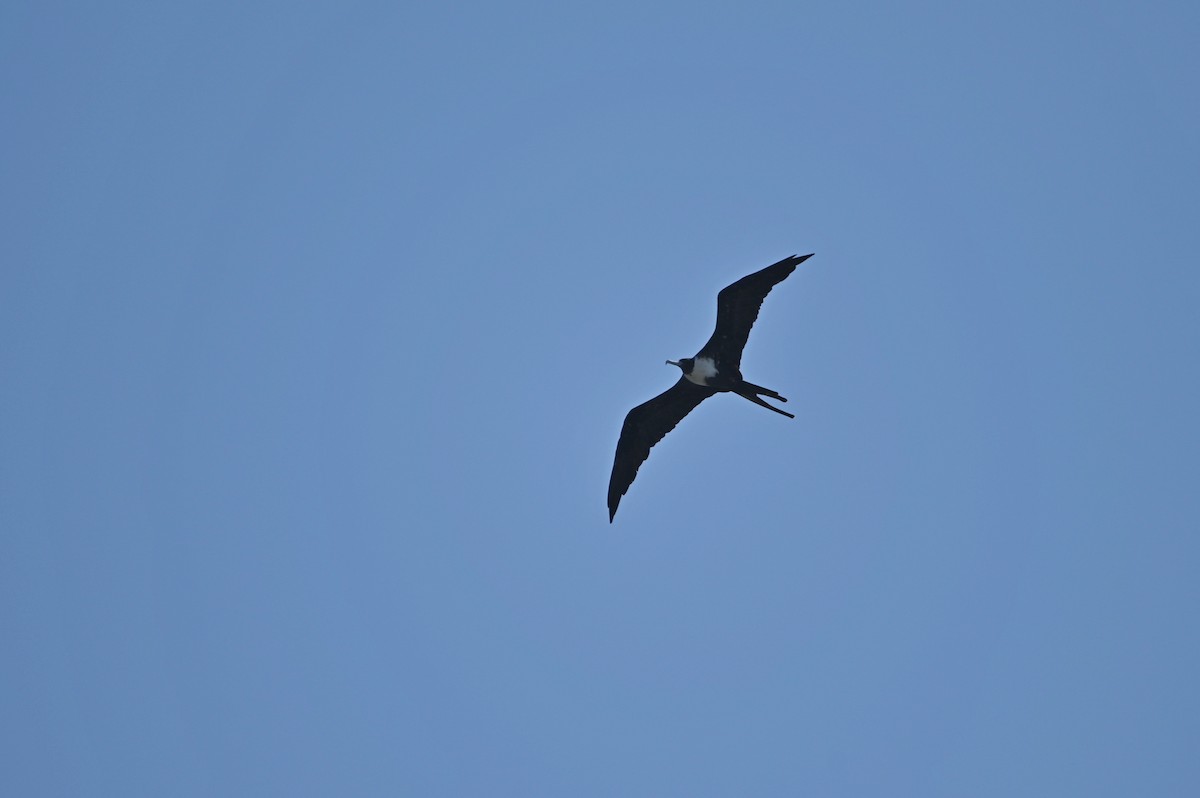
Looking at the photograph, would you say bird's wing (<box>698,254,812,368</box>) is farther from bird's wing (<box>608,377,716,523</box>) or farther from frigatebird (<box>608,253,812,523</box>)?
bird's wing (<box>608,377,716,523</box>)

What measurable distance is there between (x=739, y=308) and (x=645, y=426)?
9.75 feet

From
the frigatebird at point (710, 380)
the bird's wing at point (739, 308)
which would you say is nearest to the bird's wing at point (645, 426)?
the frigatebird at point (710, 380)

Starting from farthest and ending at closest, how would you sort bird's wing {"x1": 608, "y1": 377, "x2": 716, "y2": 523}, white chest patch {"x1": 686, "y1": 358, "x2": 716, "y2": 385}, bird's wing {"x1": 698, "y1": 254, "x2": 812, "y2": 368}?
bird's wing {"x1": 608, "y1": 377, "x2": 716, "y2": 523} < white chest patch {"x1": 686, "y1": 358, "x2": 716, "y2": 385} < bird's wing {"x1": 698, "y1": 254, "x2": 812, "y2": 368}

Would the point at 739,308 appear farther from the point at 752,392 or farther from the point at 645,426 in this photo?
the point at 645,426

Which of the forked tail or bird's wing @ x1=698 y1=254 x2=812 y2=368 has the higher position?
bird's wing @ x1=698 y1=254 x2=812 y2=368

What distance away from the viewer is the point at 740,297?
1828 centimetres

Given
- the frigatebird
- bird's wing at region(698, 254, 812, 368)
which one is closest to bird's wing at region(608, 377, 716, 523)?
the frigatebird

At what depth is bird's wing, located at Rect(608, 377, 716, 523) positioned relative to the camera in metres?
19.9

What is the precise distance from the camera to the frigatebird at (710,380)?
1808 cm

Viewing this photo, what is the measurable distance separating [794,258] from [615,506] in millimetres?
5507

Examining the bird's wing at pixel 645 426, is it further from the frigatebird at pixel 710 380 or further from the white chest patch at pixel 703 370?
the white chest patch at pixel 703 370

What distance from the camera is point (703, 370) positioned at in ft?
62.4

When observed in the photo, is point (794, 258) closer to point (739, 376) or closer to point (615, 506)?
point (739, 376)

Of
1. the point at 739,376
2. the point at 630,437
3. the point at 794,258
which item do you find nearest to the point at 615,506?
the point at 630,437
